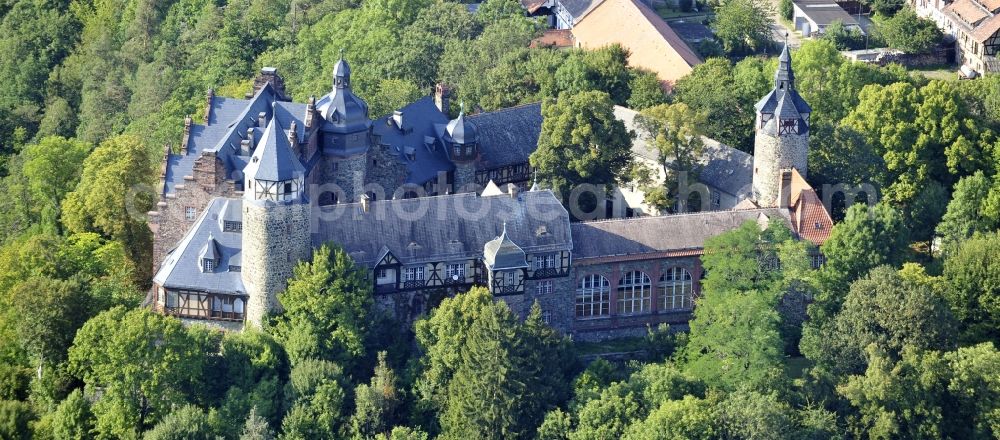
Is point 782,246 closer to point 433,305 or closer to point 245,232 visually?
point 433,305

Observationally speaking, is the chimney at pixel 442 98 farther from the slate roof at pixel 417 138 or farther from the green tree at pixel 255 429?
the green tree at pixel 255 429

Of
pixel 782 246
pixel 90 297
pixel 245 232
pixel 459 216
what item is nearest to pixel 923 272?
pixel 782 246

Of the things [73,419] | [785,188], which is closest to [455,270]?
[785,188]

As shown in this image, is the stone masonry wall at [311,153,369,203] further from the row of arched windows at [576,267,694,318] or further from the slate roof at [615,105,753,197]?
the slate roof at [615,105,753,197]

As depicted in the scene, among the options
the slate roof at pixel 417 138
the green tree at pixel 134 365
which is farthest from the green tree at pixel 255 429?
the slate roof at pixel 417 138

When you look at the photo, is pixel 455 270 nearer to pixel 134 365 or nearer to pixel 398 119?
pixel 398 119

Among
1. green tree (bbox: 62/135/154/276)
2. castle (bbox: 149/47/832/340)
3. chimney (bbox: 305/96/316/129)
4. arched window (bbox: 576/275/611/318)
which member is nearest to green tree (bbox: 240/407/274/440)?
castle (bbox: 149/47/832/340)
